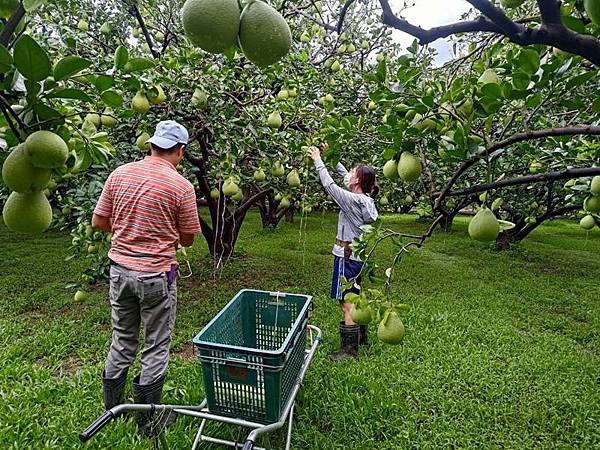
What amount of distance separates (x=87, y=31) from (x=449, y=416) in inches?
165

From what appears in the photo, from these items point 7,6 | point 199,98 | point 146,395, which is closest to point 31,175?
point 7,6

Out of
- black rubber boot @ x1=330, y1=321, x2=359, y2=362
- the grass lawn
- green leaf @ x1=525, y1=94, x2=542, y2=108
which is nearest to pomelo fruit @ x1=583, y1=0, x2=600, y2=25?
green leaf @ x1=525, y1=94, x2=542, y2=108

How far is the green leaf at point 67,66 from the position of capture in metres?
0.67

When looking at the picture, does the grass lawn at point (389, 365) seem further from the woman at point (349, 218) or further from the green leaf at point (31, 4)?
the green leaf at point (31, 4)

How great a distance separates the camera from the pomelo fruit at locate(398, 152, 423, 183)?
1.29 meters

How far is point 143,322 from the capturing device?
225 cm

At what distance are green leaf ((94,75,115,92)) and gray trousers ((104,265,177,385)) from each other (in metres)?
1.50

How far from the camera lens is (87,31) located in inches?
160

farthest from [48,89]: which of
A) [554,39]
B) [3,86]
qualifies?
[554,39]

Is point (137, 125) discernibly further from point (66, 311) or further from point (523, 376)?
point (523, 376)

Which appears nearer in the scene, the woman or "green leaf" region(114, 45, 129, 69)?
"green leaf" region(114, 45, 129, 69)

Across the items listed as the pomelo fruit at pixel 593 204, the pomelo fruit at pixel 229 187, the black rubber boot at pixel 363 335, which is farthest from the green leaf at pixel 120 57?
the black rubber boot at pixel 363 335

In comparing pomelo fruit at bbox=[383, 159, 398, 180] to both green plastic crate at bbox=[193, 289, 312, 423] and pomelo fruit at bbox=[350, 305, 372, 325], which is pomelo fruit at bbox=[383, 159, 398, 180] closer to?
pomelo fruit at bbox=[350, 305, 372, 325]

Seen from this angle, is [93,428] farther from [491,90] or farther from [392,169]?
[491,90]
